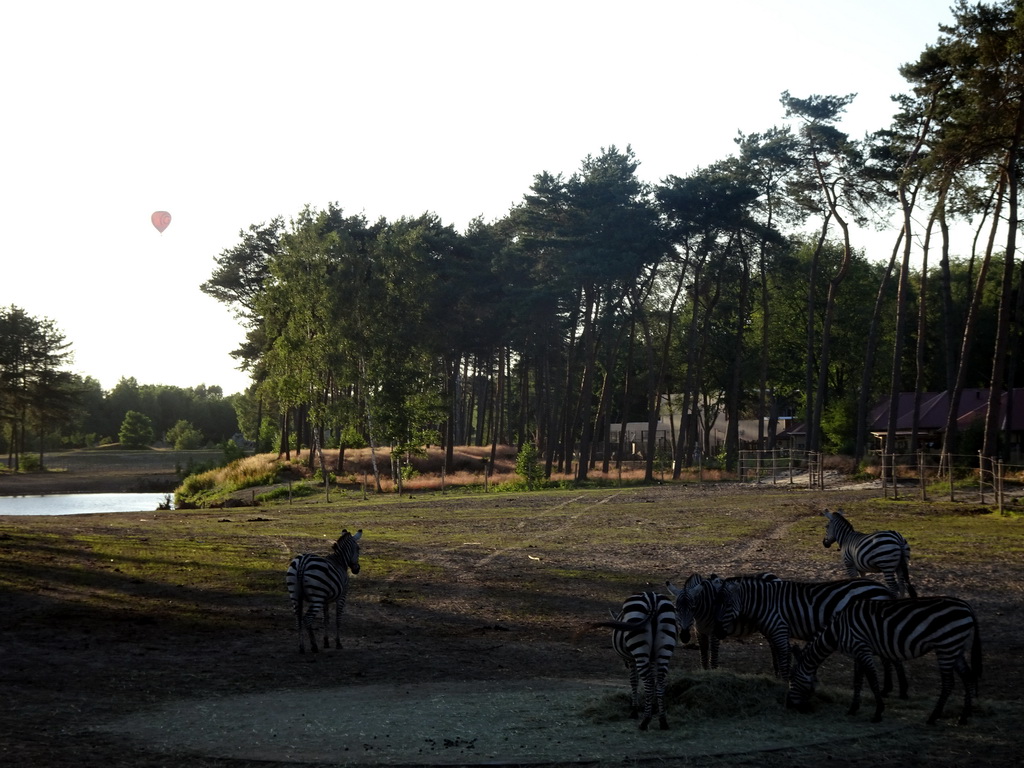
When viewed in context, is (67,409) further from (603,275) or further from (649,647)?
(649,647)

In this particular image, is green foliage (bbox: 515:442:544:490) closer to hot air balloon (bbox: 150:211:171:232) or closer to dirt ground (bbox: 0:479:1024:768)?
hot air balloon (bbox: 150:211:171:232)

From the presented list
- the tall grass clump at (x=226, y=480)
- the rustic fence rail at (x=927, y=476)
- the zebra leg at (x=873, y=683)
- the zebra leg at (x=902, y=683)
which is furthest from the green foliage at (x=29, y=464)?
the zebra leg at (x=873, y=683)

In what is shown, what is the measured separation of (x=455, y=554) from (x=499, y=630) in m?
10.2

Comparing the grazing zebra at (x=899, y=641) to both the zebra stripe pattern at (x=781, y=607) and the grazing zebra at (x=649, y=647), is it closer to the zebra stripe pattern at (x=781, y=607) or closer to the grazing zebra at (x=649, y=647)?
the zebra stripe pattern at (x=781, y=607)

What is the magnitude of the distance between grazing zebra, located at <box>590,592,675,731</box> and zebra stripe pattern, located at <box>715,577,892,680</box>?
6.02 ft

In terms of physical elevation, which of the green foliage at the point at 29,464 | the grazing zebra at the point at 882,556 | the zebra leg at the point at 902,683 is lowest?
the green foliage at the point at 29,464

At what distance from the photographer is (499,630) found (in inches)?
686

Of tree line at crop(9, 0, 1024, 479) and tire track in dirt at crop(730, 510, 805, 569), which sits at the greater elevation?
tree line at crop(9, 0, 1024, 479)

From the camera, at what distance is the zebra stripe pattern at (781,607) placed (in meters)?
12.1

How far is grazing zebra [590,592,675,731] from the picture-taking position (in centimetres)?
1063

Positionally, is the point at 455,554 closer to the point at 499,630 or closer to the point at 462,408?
the point at 499,630

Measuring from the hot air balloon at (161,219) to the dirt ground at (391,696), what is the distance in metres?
30.7

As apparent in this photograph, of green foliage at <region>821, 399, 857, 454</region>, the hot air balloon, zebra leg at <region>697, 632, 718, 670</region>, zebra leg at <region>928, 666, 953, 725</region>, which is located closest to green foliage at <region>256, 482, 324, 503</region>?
the hot air balloon

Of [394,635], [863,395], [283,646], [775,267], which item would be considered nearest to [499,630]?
[394,635]
